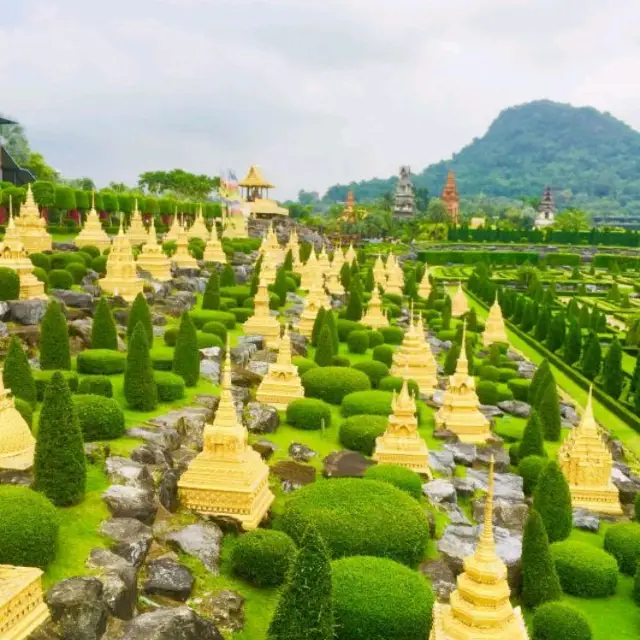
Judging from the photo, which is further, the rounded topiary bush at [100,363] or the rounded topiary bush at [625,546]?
the rounded topiary bush at [100,363]

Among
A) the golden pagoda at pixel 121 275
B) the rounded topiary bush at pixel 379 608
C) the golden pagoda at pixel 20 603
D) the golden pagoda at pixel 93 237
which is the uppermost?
the golden pagoda at pixel 93 237

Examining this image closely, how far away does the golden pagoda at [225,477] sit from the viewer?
18156mm

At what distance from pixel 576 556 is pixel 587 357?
23366mm

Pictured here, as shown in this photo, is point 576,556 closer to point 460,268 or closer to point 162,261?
point 162,261

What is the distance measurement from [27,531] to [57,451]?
2556 millimetres

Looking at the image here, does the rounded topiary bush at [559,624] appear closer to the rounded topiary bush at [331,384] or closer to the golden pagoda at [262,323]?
the rounded topiary bush at [331,384]

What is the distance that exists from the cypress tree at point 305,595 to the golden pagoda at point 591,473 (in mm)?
15052

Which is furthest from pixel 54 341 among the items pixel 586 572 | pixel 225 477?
pixel 586 572

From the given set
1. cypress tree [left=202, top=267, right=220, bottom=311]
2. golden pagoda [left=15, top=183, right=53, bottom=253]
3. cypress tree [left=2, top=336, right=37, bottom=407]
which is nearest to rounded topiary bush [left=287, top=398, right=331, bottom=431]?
cypress tree [left=2, top=336, right=37, bottom=407]

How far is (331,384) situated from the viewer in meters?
30.6

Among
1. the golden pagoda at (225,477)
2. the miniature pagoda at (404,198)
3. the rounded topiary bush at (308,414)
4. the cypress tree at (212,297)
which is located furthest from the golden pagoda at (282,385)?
the miniature pagoda at (404,198)

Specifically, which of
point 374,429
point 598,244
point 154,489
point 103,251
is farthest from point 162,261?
point 598,244

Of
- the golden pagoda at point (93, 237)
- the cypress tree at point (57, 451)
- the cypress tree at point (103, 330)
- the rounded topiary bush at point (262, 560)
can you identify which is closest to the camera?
the cypress tree at point (57, 451)

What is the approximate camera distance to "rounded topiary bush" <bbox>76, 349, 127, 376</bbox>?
87.4 feet
